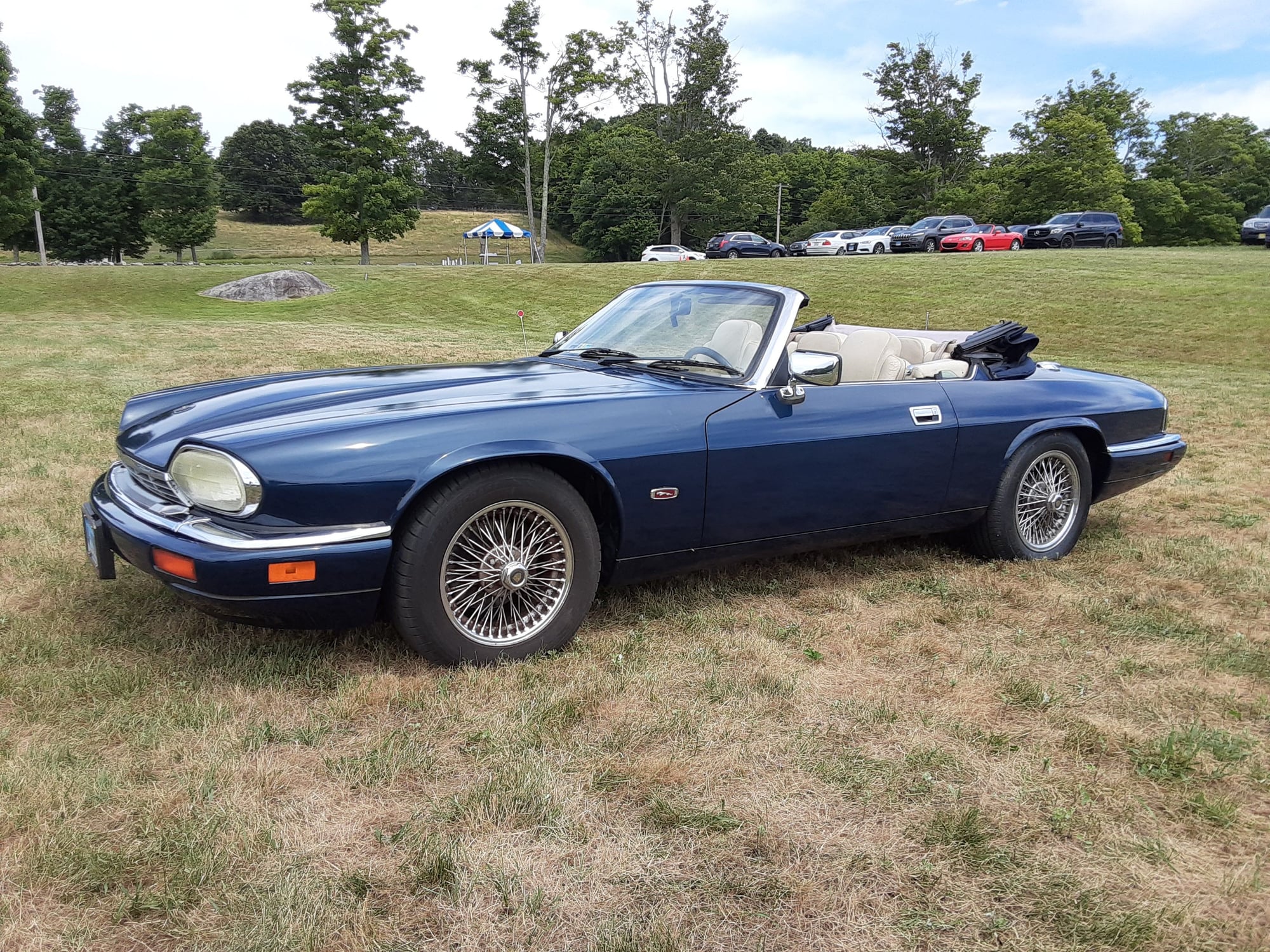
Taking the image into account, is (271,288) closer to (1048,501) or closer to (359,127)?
(359,127)

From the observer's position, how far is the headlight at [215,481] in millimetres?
2744

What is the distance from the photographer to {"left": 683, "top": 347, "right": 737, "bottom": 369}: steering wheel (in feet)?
12.5

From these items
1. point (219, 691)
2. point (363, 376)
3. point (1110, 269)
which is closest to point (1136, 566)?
point (363, 376)

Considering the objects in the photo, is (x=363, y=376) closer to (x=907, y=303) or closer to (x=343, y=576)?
(x=343, y=576)

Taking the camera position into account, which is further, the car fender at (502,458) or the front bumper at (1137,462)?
the front bumper at (1137,462)

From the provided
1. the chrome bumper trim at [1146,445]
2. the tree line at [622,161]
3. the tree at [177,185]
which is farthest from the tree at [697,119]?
the chrome bumper trim at [1146,445]

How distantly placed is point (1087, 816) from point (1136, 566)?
2.58 m

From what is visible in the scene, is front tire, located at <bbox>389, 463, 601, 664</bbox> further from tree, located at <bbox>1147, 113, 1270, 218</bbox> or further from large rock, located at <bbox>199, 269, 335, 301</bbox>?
tree, located at <bbox>1147, 113, 1270, 218</bbox>

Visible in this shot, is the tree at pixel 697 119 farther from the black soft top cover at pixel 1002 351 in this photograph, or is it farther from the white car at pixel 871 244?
the black soft top cover at pixel 1002 351

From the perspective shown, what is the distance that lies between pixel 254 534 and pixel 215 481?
24 cm

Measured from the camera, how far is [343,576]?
2799mm

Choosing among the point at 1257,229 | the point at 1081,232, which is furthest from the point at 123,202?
the point at 1257,229

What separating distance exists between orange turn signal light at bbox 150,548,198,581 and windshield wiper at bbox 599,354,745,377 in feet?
6.23

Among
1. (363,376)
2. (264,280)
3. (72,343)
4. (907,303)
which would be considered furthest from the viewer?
(264,280)
